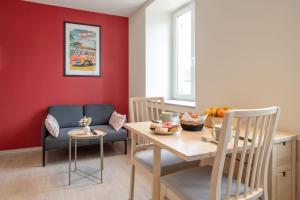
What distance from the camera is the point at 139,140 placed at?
6.54 ft

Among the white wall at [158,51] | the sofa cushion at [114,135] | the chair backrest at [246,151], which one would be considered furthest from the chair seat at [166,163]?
A: the white wall at [158,51]

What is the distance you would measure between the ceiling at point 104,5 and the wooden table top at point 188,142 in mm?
2505

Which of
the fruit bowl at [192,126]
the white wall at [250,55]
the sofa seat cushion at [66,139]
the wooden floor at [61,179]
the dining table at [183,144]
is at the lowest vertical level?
the wooden floor at [61,179]

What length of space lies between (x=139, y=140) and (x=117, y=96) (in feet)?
6.98

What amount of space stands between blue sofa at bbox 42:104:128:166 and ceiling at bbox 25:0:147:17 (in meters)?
1.64

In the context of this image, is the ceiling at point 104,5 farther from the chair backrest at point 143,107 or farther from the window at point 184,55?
the chair backrest at point 143,107

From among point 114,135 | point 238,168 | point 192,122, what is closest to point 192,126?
point 192,122

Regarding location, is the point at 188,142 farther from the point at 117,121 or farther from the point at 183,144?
the point at 117,121

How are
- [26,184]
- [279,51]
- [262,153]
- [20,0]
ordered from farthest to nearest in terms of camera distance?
[20,0] → [26,184] → [279,51] → [262,153]

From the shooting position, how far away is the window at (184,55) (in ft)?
9.88

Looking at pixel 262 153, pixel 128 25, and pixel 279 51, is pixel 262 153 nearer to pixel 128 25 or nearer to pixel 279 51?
pixel 279 51

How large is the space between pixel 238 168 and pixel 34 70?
10.8 feet

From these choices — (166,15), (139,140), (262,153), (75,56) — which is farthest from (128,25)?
Answer: (262,153)

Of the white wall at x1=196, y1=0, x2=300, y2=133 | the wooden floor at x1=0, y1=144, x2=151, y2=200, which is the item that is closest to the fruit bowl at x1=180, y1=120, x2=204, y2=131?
the white wall at x1=196, y1=0, x2=300, y2=133
